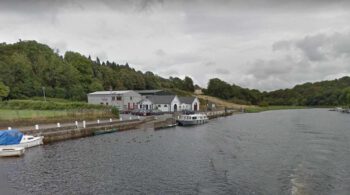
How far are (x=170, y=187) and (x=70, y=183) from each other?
7.45 metres

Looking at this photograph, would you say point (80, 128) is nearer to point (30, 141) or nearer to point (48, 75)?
point (30, 141)

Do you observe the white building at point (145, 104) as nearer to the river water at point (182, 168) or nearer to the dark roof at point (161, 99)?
the dark roof at point (161, 99)

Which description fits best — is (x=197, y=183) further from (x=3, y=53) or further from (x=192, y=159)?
(x=3, y=53)

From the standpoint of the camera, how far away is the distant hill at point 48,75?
93.3m

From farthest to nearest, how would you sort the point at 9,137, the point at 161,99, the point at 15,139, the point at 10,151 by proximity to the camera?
the point at 161,99 < the point at 15,139 < the point at 9,137 < the point at 10,151

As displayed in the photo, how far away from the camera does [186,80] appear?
19888cm

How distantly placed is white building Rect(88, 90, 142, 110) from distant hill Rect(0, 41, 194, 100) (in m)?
12.5

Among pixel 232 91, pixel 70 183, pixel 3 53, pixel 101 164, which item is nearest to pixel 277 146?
pixel 101 164

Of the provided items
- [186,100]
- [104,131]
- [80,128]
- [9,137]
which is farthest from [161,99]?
[9,137]

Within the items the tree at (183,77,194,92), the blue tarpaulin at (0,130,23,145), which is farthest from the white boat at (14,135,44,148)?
the tree at (183,77,194,92)

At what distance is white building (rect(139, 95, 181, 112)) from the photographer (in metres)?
93.9

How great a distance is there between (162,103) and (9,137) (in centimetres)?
6163

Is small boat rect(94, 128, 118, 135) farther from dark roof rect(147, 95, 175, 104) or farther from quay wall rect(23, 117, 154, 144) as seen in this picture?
dark roof rect(147, 95, 175, 104)

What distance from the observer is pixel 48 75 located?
109 m
